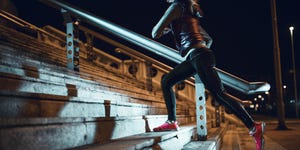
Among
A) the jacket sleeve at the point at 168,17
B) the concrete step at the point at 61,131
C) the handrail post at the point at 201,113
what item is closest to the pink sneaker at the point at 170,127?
the concrete step at the point at 61,131

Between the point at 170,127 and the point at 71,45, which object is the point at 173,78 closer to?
the point at 170,127

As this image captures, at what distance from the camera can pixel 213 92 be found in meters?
2.87

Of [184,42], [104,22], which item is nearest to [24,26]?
[104,22]

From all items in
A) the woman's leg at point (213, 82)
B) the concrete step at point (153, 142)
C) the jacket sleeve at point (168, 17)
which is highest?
the jacket sleeve at point (168, 17)

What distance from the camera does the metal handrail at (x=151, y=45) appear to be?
9.88ft

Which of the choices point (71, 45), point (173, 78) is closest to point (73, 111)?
point (173, 78)

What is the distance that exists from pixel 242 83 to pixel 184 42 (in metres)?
0.77

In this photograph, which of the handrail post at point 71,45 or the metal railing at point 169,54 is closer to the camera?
the metal railing at point 169,54

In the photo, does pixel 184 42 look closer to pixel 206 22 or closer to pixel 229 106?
pixel 229 106

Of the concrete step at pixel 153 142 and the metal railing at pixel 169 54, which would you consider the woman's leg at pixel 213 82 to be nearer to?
the metal railing at pixel 169 54

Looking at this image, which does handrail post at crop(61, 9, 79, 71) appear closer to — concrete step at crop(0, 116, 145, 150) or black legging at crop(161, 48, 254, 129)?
concrete step at crop(0, 116, 145, 150)

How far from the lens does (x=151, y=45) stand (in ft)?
11.5

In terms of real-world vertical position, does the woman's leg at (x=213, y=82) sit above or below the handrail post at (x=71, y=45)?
below

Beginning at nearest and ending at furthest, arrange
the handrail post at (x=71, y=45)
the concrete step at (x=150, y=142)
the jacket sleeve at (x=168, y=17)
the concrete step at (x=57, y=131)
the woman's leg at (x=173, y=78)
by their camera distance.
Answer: the concrete step at (x=57, y=131), the concrete step at (x=150, y=142), the jacket sleeve at (x=168, y=17), the woman's leg at (x=173, y=78), the handrail post at (x=71, y=45)
